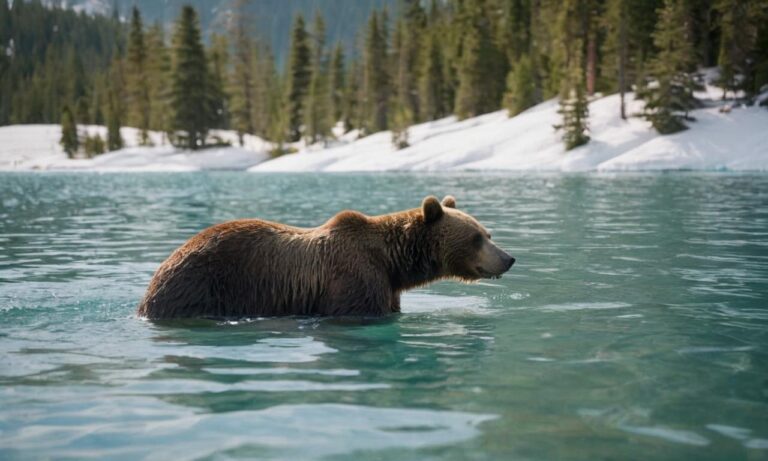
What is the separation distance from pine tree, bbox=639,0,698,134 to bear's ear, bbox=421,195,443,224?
50.7 meters

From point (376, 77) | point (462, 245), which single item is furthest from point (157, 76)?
point (462, 245)

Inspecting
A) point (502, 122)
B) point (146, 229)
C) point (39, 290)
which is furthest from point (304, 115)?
point (39, 290)

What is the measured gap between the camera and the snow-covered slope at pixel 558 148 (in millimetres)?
50094

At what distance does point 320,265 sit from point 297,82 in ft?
298

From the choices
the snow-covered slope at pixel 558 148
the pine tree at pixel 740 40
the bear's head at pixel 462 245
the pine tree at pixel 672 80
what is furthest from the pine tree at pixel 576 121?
the bear's head at pixel 462 245

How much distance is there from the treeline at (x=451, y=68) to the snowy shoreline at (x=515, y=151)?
1.76 meters

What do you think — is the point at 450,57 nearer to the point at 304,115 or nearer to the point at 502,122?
the point at 304,115

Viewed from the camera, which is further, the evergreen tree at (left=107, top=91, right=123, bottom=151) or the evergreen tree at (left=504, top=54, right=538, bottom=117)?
the evergreen tree at (left=107, top=91, right=123, bottom=151)

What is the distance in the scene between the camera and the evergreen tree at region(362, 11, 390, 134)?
9856 cm

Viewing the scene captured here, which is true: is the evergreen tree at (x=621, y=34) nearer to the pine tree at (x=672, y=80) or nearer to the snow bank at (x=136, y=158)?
the pine tree at (x=672, y=80)

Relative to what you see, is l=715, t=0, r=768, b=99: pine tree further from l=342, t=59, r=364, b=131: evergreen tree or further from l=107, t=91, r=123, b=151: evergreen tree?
l=107, t=91, r=123, b=151: evergreen tree

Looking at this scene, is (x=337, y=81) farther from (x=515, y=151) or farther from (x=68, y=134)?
(x=515, y=151)

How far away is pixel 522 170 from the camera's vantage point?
5584 cm

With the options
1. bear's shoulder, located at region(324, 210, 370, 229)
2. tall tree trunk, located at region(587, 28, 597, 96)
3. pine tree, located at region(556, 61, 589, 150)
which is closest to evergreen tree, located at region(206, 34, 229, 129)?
tall tree trunk, located at region(587, 28, 597, 96)
